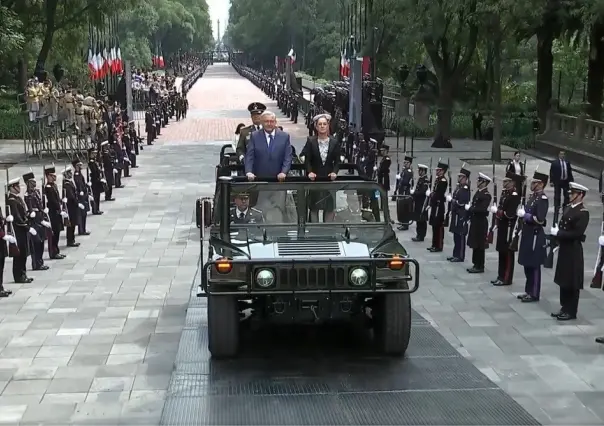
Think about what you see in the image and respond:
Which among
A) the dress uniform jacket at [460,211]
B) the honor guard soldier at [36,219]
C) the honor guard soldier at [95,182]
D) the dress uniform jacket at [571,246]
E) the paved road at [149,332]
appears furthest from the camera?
the honor guard soldier at [95,182]

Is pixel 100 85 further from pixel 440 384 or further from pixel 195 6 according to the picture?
pixel 195 6

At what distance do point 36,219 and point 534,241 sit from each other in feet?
25.1

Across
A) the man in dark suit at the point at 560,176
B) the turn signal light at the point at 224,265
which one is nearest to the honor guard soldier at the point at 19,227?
the turn signal light at the point at 224,265

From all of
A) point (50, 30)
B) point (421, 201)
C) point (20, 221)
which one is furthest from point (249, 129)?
point (50, 30)

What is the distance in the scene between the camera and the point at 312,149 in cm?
1044

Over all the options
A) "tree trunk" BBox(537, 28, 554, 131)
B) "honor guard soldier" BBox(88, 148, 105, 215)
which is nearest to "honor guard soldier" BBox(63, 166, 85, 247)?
"honor guard soldier" BBox(88, 148, 105, 215)

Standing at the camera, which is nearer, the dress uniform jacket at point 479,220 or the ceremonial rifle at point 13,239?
the ceremonial rifle at point 13,239

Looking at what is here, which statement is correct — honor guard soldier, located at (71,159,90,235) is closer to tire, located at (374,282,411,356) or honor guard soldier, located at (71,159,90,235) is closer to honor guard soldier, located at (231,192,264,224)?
honor guard soldier, located at (231,192,264,224)

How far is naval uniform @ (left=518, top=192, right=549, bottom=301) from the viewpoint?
11859 millimetres

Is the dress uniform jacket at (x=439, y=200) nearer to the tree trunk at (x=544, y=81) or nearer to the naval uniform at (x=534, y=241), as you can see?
the naval uniform at (x=534, y=241)

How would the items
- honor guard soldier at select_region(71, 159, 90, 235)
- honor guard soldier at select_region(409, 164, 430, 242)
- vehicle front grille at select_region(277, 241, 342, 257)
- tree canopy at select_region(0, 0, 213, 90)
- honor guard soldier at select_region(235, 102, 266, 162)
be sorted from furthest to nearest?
tree canopy at select_region(0, 0, 213, 90), honor guard soldier at select_region(71, 159, 90, 235), honor guard soldier at select_region(409, 164, 430, 242), honor guard soldier at select_region(235, 102, 266, 162), vehicle front grille at select_region(277, 241, 342, 257)

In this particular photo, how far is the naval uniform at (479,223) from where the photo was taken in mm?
13672

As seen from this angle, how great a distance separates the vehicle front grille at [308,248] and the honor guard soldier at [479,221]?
17.6 feet

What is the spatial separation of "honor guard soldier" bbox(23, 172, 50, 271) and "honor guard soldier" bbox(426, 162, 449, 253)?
21.7 feet
